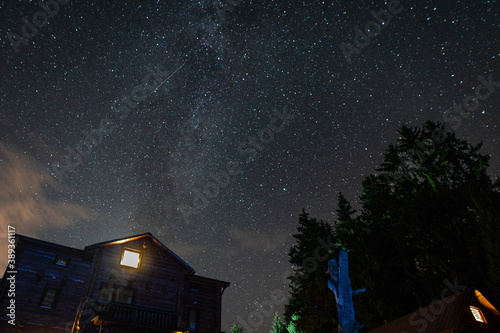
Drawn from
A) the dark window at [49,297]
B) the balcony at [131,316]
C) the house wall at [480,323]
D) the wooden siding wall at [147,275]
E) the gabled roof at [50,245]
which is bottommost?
the house wall at [480,323]

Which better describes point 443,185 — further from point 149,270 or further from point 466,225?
point 149,270

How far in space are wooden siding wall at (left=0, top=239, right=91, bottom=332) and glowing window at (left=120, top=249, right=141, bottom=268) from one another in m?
2.65

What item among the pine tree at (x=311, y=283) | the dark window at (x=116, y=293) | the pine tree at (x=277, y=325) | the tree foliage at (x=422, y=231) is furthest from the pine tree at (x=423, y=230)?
the pine tree at (x=277, y=325)

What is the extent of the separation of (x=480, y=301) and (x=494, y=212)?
591cm

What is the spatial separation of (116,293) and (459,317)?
21.8 meters

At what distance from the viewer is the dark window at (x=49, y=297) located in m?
19.0

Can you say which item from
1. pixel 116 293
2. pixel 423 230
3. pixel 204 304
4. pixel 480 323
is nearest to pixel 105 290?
pixel 116 293

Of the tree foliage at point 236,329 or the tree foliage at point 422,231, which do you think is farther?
the tree foliage at point 236,329

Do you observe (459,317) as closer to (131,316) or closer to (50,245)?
(131,316)

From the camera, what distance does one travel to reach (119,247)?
2234 centimetres

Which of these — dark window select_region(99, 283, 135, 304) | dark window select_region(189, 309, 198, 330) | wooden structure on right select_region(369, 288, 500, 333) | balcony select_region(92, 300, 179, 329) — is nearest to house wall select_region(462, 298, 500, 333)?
wooden structure on right select_region(369, 288, 500, 333)

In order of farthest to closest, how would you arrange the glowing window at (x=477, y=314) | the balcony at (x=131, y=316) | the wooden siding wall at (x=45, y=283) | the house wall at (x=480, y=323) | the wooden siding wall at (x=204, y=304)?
the wooden siding wall at (x=204, y=304) → the wooden siding wall at (x=45, y=283) → the balcony at (x=131, y=316) → the glowing window at (x=477, y=314) → the house wall at (x=480, y=323)

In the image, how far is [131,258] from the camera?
2245cm

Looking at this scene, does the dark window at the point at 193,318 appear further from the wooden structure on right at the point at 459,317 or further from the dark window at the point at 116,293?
the wooden structure on right at the point at 459,317
